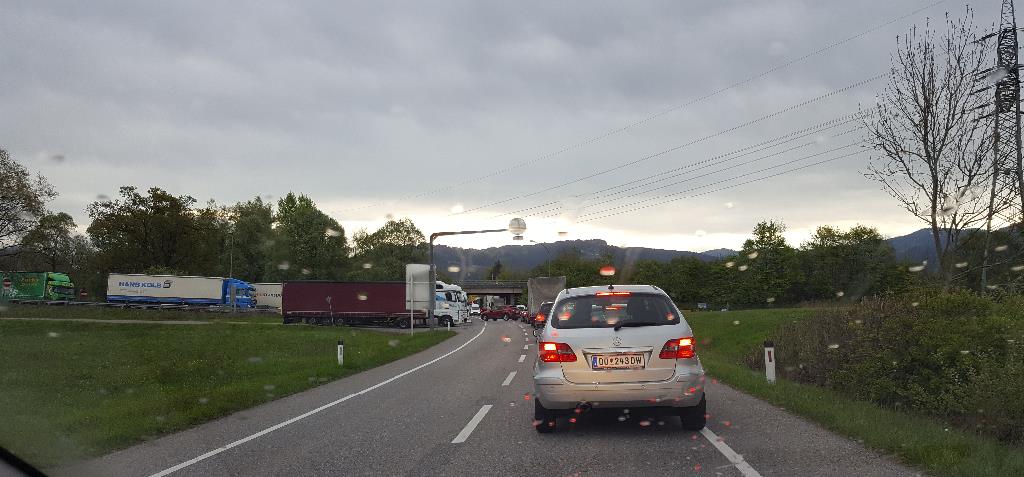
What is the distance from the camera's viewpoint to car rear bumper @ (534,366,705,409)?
684cm

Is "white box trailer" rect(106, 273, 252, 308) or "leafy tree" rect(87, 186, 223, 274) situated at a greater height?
"leafy tree" rect(87, 186, 223, 274)

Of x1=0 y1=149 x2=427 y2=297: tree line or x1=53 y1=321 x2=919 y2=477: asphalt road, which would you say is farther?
x1=0 y1=149 x2=427 y2=297: tree line

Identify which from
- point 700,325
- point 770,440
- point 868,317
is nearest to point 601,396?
point 770,440

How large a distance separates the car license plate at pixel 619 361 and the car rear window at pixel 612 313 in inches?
15.5

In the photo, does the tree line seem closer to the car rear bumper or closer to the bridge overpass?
the bridge overpass

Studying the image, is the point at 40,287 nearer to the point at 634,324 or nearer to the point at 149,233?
the point at 149,233

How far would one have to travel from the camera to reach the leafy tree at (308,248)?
75750mm

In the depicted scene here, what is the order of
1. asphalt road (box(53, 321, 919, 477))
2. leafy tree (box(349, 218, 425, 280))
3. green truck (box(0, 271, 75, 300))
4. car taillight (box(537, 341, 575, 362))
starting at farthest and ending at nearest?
leafy tree (box(349, 218, 425, 280)), green truck (box(0, 271, 75, 300)), car taillight (box(537, 341, 575, 362)), asphalt road (box(53, 321, 919, 477))

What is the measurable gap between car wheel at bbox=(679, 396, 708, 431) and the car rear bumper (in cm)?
24

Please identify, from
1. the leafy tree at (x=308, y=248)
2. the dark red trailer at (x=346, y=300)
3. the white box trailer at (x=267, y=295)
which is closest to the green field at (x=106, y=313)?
the dark red trailer at (x=346, y=300)

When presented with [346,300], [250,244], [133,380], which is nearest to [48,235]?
[346,300]

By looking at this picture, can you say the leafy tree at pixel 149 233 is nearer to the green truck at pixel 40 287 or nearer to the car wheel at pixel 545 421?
the green truck at pixel 40 287

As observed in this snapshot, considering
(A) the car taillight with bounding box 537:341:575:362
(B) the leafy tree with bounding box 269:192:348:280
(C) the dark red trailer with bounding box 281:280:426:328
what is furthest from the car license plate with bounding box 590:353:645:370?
(B) the leafy tree with bounding box 269:192:348:280

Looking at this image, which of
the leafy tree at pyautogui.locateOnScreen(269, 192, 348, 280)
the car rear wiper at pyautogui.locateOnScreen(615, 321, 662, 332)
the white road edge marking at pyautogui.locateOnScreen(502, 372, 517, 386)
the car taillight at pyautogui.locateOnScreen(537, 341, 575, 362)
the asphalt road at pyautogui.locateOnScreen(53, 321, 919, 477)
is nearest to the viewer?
the asphalt road at pyautogui.locateOnScreen(53, 321, 919, 477)
